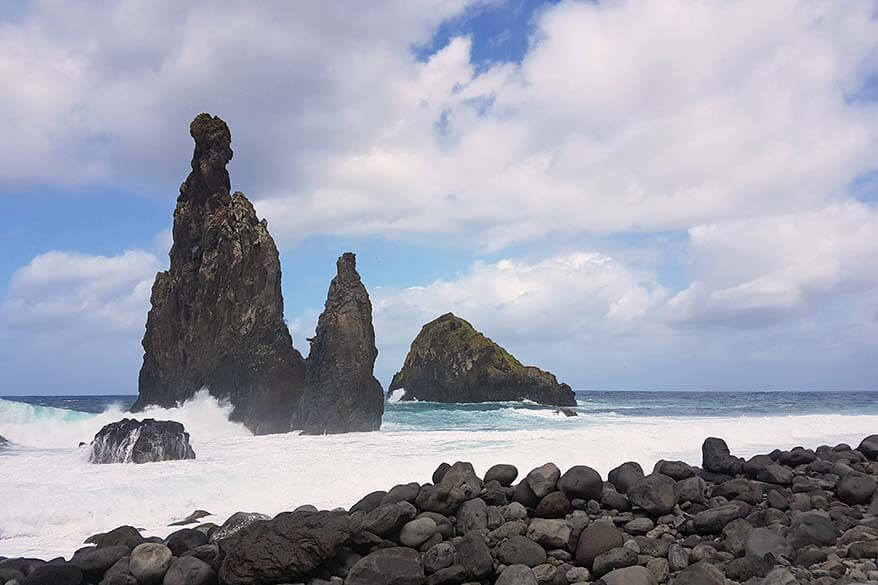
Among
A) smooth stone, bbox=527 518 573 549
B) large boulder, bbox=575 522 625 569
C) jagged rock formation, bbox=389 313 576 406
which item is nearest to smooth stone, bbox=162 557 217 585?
smooth stone, bbox=527 518 573 549

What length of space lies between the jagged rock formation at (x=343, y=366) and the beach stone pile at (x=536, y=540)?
907 inches

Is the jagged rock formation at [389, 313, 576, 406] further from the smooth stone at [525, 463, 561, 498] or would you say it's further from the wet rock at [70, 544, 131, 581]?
the wet rock at [70, 544, 131, 581]

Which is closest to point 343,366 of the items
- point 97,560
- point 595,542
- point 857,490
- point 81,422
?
point 81,422

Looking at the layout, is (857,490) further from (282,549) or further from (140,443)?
(140,443)

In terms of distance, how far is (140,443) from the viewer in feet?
58.7

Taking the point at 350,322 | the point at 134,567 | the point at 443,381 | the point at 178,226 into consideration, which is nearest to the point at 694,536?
the point at 134,567

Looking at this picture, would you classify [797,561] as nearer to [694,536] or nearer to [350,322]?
[694,536]

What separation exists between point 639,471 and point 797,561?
85.2 inches

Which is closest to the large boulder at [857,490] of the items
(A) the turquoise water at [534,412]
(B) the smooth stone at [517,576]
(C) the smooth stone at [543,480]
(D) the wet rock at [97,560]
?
(C) the smooth stone at [543,480]

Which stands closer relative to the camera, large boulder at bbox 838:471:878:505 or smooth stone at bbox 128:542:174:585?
smooth stone at bbox 128:542:174:585

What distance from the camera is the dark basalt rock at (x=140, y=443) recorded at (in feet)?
58.5

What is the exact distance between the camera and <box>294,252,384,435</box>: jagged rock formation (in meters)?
30.7

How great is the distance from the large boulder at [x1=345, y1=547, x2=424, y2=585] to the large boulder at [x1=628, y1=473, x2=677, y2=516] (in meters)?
2.38

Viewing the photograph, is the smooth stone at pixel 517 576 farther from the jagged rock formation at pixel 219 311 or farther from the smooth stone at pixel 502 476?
the jagged rock formation at pixel 219 311
